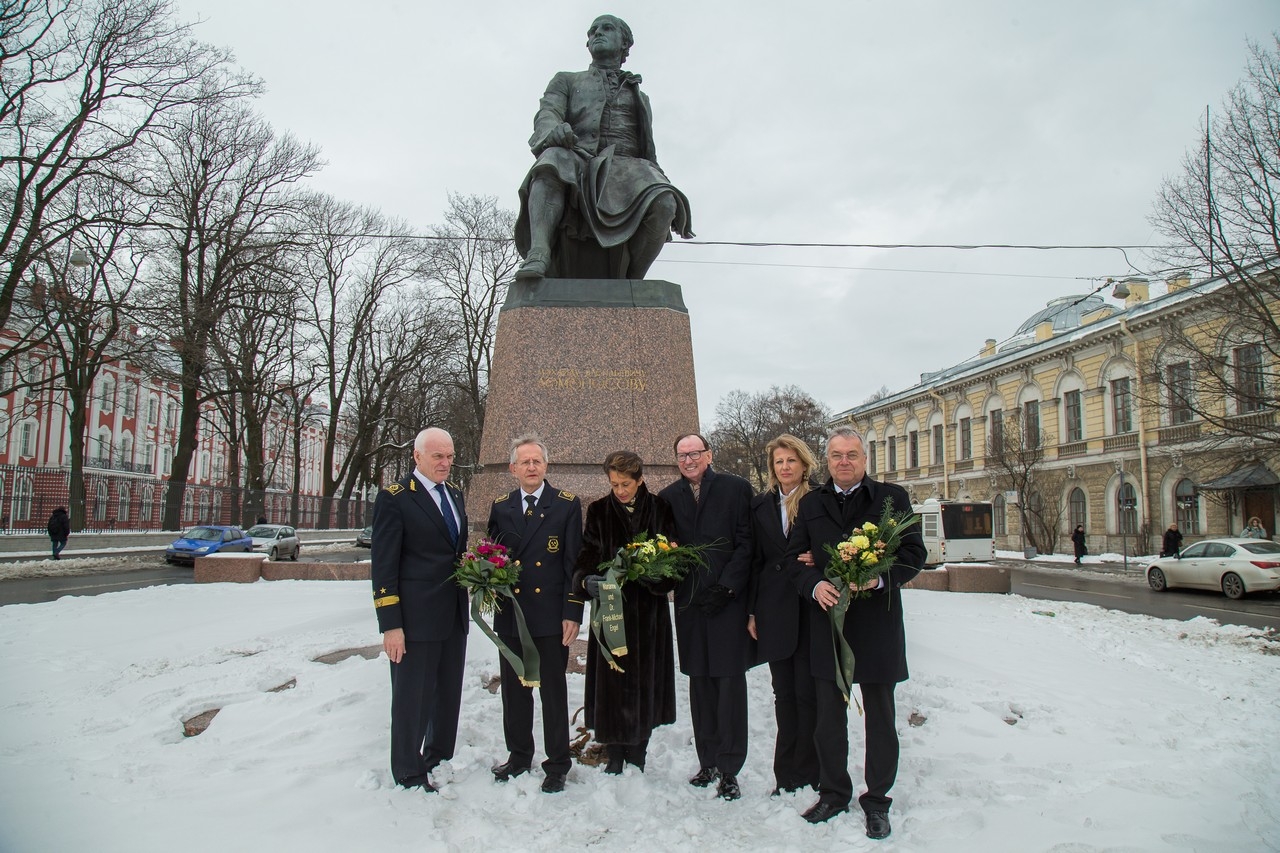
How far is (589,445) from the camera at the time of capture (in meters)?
6.65

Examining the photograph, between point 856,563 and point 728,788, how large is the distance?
122 cm

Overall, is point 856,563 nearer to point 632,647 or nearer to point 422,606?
point 632,647

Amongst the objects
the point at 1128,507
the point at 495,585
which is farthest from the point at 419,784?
the point at 1128,507

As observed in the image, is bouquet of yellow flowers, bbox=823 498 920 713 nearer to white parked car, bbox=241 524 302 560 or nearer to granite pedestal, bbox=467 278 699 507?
granite pedestal, bbox=467 278 699 507

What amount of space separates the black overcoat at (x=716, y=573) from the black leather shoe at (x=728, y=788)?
1.46ft

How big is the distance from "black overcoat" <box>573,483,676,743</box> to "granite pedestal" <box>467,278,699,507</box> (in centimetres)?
236

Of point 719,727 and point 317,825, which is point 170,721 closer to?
point 317,825

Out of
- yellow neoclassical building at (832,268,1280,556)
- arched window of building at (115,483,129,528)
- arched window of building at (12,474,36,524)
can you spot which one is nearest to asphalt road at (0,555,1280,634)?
yellow neoclassical building at (832,268,1280,556)

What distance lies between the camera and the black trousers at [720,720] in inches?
148

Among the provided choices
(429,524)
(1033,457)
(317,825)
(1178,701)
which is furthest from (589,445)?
(1033,457)

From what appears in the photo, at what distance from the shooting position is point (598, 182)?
24.0 ft

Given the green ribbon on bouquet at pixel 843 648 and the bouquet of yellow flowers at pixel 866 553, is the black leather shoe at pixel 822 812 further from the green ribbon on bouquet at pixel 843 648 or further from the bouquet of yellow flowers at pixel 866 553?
the bouquet of yellow flowers at pixel 866 553

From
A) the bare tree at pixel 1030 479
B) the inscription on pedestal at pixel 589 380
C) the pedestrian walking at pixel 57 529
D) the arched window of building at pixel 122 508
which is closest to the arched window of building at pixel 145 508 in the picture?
the arched window of building at pixel 122 508

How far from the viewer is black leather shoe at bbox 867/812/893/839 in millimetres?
3291
